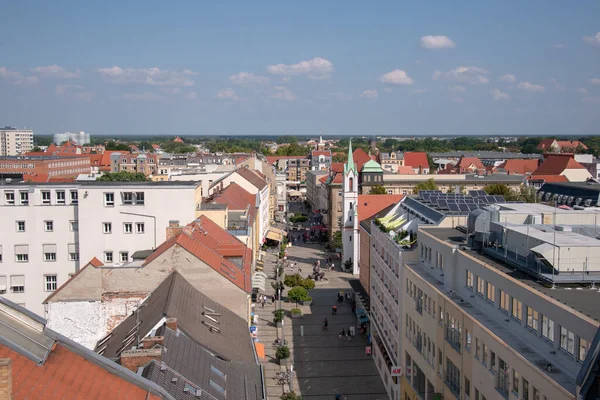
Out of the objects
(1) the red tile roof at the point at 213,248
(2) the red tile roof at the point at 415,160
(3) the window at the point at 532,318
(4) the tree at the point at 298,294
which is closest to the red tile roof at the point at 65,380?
(3) the window at the point at 532,318

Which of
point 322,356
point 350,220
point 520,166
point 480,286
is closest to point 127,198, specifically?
point 322,356

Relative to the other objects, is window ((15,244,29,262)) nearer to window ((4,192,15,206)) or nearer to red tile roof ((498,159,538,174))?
window ((4,192,15,206))

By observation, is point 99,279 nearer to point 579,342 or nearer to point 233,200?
point 579,342

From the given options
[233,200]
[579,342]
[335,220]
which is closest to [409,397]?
[579,342]

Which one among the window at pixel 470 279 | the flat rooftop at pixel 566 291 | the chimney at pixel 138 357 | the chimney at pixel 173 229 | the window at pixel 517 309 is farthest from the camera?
the chimney at pixel 173 229

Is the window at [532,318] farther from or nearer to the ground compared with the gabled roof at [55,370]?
nearer to the ground

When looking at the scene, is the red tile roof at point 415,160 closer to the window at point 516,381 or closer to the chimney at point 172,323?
the chimney at point 172,323

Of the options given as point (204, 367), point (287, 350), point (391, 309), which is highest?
point (204, 367)
